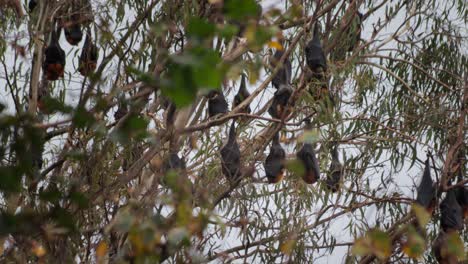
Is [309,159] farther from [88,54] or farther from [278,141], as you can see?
[88,54]

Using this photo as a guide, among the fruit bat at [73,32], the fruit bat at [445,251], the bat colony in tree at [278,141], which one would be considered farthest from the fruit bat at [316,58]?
the fruit bat at [73,32]

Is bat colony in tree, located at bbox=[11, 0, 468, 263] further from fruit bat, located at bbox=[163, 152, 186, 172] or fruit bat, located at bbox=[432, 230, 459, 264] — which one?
fruit bat, located at bbox=[432, 230, 459, 264]

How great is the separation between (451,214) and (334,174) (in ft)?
3.61

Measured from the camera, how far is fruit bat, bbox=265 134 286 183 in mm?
5369

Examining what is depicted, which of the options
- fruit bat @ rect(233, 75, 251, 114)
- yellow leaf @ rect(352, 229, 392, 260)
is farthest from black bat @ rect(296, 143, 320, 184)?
yellow leaf @ rect(352, 229, 392, 260)

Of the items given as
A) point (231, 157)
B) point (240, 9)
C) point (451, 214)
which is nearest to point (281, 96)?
point (231, 157)

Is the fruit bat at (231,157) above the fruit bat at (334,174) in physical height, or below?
below

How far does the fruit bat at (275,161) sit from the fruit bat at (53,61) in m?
1.46

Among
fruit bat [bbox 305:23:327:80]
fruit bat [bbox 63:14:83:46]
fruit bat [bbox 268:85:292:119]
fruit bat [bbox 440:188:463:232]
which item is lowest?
fruit bat [bbox 440:188:463:232]

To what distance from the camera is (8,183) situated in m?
1.59

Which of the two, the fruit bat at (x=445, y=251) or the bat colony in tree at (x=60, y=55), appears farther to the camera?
the bat colony in tree at (x=60, y=55)

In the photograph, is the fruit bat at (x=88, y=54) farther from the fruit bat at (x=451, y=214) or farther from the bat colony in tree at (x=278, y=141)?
the fruit bat at (x=451, y=214)

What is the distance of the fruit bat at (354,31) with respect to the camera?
6.31 metres

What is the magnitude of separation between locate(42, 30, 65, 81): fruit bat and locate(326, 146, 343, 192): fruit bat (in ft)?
6.03
